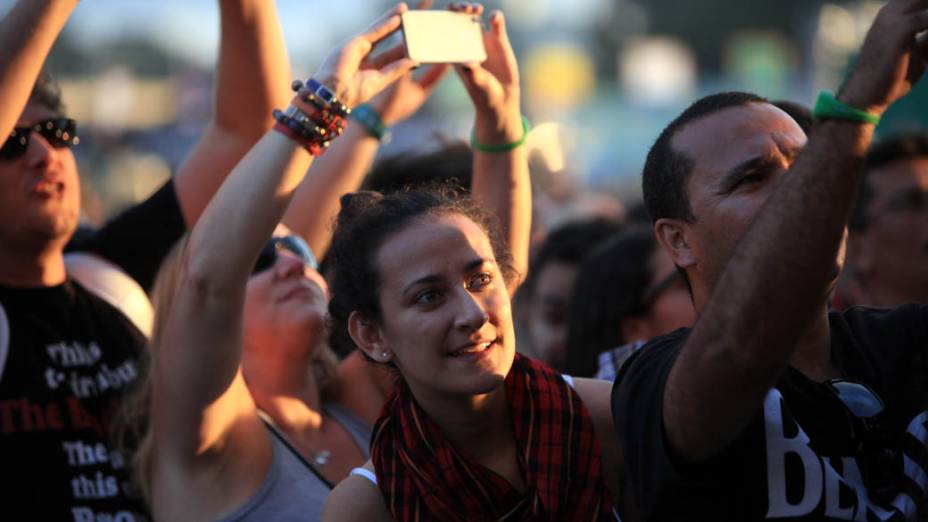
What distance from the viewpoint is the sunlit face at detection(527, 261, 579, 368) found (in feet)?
16.5

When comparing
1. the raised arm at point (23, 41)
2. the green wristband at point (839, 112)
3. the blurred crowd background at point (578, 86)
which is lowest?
the blurred crowd background at point (578, 86)

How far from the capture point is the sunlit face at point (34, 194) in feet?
10.4

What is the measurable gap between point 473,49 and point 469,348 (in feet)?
2.82

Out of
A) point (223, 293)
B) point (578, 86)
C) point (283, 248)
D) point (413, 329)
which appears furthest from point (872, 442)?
point (578, 86)

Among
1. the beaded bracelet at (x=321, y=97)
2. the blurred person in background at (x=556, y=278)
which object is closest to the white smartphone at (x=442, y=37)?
the beaded bracelet at (x=321, y=97)

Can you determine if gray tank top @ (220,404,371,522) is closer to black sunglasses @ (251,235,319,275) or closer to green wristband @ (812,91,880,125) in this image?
black sunglasses @ (251,235,319,275)

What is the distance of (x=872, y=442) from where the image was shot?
214cm

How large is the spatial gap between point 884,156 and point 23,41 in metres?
3.35

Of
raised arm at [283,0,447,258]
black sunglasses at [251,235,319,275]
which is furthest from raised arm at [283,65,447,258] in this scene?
black sunglasses at [251,235,319,275]

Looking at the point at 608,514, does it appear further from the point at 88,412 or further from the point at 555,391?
the point at 88,412

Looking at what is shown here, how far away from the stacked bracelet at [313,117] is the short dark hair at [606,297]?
68.7 inches

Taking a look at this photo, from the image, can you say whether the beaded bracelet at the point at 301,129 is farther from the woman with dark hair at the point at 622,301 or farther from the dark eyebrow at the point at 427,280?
the woman with dark hair at the point at 622,301

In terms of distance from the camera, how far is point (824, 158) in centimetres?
184

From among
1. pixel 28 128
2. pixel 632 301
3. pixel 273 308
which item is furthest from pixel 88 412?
pixel 632 301
